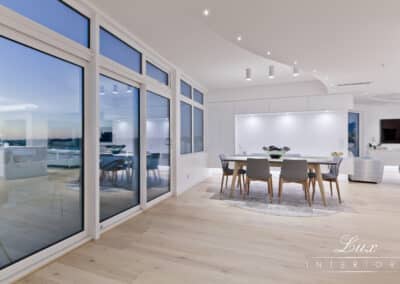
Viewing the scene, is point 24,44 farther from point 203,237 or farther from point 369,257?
point 369,257

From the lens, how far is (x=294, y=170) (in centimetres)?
430

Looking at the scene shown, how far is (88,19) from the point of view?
2.81 m

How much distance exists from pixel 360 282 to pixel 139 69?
3.90 m

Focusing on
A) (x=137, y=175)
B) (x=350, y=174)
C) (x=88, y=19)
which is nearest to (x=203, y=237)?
(x=137, y=175)

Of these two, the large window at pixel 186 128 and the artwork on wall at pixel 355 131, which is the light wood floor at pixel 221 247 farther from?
the artwork on wall at pixel 355 131

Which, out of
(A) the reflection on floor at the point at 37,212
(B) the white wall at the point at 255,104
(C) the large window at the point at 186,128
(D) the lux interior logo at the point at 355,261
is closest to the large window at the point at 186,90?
(C) the large window at the point at 186,128

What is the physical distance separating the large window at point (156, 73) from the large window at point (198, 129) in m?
1.94

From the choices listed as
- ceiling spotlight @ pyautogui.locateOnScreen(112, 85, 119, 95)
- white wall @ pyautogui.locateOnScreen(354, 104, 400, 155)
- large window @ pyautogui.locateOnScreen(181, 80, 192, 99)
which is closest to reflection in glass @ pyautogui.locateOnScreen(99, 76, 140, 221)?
ceiling spotlight @ pyautogui.locateOnScreen(112, 85, 119, 95)

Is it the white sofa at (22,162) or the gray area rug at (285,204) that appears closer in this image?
the white sofa at (22,162)

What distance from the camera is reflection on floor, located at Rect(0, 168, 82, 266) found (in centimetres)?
205

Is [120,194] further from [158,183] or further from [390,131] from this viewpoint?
[390,131]

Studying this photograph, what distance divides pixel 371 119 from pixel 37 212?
37.2ft

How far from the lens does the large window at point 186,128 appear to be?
5.80 metres

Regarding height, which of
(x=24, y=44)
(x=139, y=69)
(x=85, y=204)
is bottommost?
(x=85, y=204)
